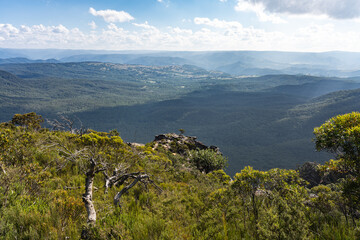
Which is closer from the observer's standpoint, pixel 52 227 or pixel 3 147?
pixel 52 227

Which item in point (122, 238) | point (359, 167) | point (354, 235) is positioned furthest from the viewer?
point (359, 167)

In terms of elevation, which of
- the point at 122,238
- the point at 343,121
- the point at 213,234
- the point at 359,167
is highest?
the point at 343,121

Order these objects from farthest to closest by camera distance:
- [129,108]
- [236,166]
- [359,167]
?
[129,108] → [236,166] → [359,167]

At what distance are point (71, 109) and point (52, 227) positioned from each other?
188465 mm

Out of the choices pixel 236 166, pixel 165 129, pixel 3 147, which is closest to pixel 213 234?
pixel 3 147

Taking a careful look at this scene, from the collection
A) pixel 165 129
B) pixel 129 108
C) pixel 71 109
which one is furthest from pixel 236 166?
pixel 71 109

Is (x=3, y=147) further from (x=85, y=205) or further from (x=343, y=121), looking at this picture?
(x=343, y=121)

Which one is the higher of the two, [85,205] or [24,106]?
[85,205]

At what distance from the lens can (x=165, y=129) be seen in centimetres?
13838

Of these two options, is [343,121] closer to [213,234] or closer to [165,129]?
[213,234]

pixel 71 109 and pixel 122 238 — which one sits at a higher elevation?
pixel 122 238

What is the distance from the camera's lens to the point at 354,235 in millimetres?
3422

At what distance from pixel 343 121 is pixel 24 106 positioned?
211836 mm

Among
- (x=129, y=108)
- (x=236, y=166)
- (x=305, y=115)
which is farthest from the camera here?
(x=129, y=108)
